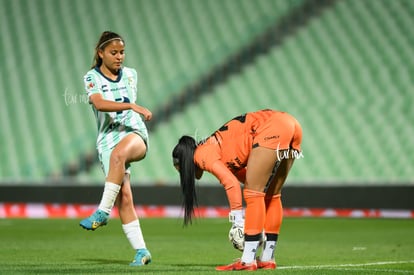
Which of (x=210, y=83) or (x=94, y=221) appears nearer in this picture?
(x=94, y=221)

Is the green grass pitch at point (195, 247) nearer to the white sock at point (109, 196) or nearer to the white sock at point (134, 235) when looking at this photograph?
the white sock at point (134, 235)

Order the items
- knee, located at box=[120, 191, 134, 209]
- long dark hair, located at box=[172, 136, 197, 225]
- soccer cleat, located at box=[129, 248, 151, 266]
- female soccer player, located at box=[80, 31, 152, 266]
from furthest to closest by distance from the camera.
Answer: knee, located at box=[120, 191, 134, 209]
soccer cleat, located at box=[129, 248, 151, 266]
female soccer player, located at box=[80, 31, 152, 266]
long dark hair, located at box=[172, 136, 197, 225]

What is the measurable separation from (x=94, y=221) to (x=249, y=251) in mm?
1249

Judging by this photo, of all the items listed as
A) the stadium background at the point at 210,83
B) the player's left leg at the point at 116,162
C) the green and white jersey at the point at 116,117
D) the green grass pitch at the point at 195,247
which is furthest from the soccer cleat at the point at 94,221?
the stadium background at the point at 210,83

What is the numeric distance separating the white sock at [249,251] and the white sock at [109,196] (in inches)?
45.5

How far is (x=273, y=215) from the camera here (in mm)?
7309

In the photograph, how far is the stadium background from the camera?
55.5 feet

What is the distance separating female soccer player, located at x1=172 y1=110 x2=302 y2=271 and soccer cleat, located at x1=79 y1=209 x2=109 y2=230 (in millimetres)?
659

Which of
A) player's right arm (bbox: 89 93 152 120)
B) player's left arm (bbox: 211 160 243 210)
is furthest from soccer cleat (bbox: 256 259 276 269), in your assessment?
player's right arm (bbox: 89 93 152 120)

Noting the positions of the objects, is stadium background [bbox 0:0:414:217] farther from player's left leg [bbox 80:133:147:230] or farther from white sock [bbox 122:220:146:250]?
player's left leg [bbox 80:133:147:230]

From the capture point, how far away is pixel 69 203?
1634 centimetres

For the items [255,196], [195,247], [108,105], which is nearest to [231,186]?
[255,196]

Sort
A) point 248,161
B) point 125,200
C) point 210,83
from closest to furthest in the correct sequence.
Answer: point 248,161 → point 125,200 → point 210,83

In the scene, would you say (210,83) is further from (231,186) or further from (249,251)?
(231,186)
